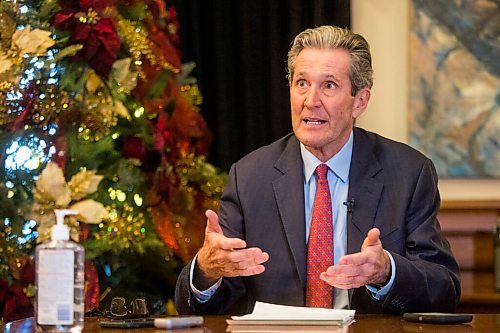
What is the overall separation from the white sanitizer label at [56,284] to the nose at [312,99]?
1.14 metres

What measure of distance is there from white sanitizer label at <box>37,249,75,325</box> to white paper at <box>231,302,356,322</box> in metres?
0.45

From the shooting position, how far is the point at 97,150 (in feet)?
9.74

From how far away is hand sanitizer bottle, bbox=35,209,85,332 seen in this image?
188 cm

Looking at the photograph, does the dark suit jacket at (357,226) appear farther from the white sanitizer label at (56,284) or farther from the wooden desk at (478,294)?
the wooden desk at (478,294)

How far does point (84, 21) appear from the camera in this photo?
301cm

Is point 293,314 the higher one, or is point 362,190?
point 362,190

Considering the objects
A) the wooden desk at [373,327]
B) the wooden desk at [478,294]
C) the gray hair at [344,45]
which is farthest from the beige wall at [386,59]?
the wooden desk at [373,327]

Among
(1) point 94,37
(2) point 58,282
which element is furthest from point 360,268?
(1) point 94,37

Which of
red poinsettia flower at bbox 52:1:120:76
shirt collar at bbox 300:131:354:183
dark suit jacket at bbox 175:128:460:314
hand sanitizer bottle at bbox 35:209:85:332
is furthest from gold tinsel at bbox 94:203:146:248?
hand sanitizer bottle at bbox 35:209:85:332

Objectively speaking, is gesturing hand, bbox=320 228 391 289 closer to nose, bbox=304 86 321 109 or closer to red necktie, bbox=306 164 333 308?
red necktie, bbox=306 164 333 308

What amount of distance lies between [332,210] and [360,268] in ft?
1.52

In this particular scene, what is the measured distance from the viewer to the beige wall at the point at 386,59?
4.48m

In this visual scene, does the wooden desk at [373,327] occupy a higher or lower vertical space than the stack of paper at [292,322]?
lower

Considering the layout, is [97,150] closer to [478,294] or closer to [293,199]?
[293,199]
